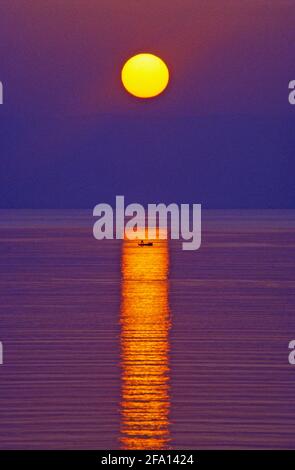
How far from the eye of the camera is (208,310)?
33.6 meters

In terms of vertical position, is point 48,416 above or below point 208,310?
below

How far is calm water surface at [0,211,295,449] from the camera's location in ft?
58.0

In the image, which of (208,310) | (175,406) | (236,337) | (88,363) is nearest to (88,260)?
(208,310)

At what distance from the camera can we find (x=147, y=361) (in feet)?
78.5

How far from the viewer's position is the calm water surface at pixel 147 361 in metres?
17.7

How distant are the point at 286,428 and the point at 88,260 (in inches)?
1637

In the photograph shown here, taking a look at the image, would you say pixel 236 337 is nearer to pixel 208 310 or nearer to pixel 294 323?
pixel 294 323
